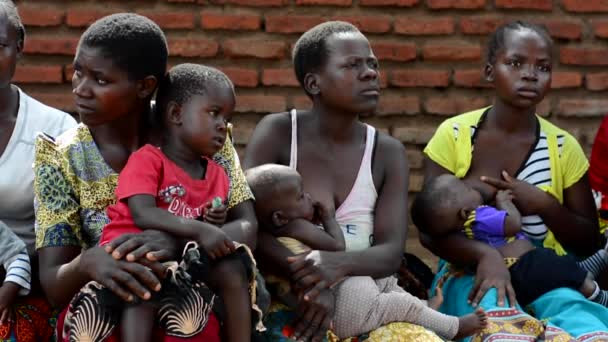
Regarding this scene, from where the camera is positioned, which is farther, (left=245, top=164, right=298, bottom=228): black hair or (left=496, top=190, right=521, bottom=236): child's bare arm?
(left=496, top=190, right=521, bottom=236): child's bare arm

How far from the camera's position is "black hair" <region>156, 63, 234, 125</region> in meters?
3.49

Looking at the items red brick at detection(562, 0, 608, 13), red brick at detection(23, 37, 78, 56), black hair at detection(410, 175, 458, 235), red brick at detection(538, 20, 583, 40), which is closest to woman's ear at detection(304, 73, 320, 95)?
black hair at detection(410, 175, 458, 235)

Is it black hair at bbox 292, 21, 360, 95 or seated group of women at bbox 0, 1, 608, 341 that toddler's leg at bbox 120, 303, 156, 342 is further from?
black hair at bbox 292, 21, 360, 95

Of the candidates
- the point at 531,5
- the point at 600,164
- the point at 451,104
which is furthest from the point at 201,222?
the point at 531,5

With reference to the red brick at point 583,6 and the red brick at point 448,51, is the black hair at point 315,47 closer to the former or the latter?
the red brick at point 448,51

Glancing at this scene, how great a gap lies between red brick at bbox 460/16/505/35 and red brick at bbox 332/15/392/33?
15.3 inches

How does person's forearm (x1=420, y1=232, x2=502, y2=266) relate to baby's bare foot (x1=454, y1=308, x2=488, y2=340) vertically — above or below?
above

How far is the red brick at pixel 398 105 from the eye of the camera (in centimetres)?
525

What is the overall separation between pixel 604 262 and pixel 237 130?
185 centimetres

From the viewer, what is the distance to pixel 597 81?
17.3 ft

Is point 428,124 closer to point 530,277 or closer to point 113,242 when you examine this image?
point 530,277

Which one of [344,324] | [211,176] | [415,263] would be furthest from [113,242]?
[415,263]

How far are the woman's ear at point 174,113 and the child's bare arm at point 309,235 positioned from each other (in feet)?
1.91

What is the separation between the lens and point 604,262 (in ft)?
14.9
